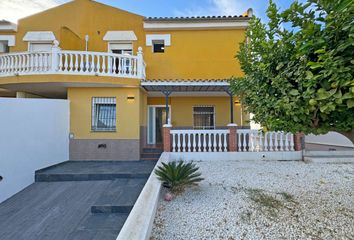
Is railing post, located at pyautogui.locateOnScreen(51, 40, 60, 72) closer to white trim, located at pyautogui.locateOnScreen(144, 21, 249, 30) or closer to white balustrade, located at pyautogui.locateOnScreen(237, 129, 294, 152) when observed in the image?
white trim, located at pyautogui.locateOnScreen(144, 21, 249, 30)

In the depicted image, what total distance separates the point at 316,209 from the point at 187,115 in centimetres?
875

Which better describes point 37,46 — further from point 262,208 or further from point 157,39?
point 262,208

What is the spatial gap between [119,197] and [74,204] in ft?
4.43

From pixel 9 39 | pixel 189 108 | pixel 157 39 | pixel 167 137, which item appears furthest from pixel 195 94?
pixel 9 39

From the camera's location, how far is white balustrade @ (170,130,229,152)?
9.27 meters

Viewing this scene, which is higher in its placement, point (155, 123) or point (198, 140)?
point (155, 123)

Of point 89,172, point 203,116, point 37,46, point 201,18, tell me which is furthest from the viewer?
point 203,116

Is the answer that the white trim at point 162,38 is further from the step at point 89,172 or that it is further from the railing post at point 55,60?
the step at point 89,172

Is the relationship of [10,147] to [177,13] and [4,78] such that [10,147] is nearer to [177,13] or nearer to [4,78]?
[4,78]

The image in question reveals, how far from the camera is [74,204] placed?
557 cm

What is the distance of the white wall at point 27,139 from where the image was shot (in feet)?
20.9

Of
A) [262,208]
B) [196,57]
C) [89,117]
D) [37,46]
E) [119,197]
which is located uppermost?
[37,46]

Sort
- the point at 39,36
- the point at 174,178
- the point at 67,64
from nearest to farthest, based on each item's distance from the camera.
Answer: the point at 174,178
the point at 67,64
the point at 39,36

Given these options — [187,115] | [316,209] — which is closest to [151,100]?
[187,115]
